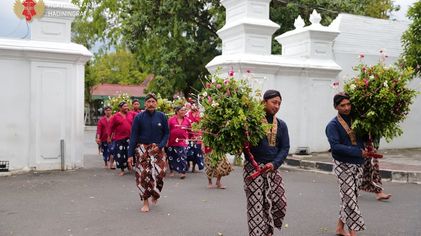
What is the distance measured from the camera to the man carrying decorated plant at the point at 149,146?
730cm

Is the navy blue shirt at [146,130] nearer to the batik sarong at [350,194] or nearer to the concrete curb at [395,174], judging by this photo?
the batik sarong at [350,194]

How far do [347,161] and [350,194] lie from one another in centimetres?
39

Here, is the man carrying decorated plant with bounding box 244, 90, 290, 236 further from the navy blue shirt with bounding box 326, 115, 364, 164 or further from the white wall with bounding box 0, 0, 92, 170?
the white wall with bounding box 0, 0, 92, 170

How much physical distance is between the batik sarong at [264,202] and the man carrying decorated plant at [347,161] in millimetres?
936

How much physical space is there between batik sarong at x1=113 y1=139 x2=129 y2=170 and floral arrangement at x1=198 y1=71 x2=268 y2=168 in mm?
6931

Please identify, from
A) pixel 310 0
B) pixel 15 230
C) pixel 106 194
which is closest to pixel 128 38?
pixel 310 0

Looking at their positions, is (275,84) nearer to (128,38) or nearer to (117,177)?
(117,177)

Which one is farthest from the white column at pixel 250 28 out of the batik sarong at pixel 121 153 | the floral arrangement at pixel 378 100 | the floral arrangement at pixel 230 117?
the floral arrangement at pixel 230 117

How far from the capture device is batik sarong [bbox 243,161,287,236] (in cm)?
487

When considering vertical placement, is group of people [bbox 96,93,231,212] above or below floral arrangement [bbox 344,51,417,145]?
below

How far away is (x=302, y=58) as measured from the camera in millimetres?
14242

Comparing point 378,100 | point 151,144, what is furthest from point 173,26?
point 378,100

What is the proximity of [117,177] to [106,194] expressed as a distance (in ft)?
7.17

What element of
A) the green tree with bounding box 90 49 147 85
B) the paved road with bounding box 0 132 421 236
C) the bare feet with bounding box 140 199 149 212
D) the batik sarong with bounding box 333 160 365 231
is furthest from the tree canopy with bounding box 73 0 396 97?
the green tree with bounding box 90 49 147 85
